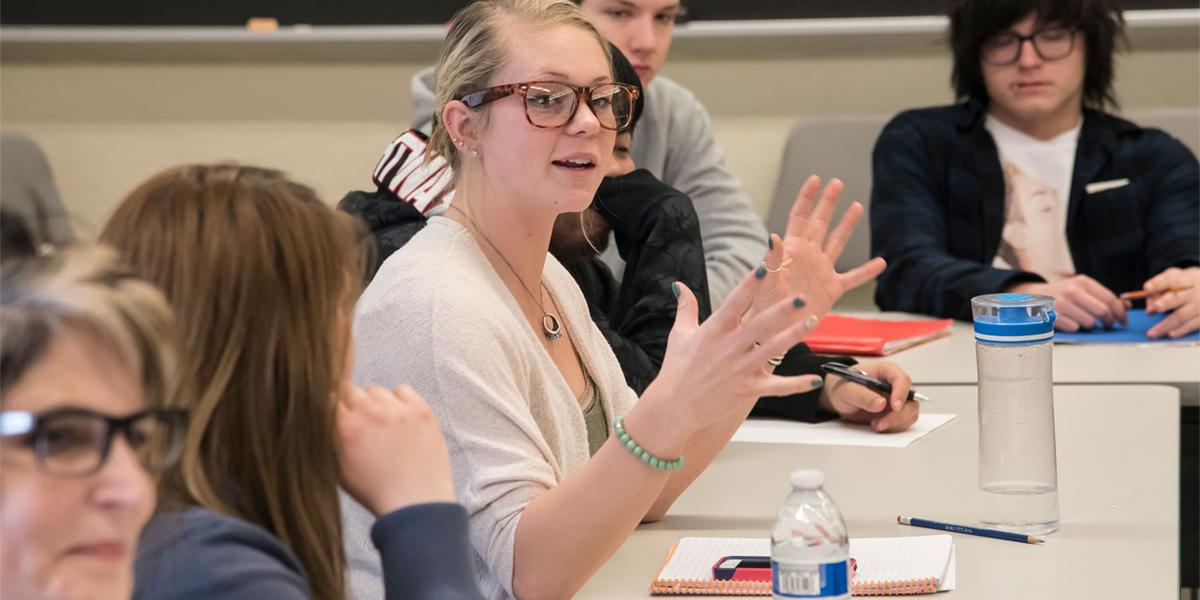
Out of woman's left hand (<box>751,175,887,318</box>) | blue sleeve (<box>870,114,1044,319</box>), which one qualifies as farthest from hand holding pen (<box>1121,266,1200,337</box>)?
woman's left hand (<box>751,175,887,318</box>)

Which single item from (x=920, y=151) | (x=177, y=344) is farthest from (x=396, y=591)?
(x=920, y=151)

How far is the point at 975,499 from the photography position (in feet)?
5.37

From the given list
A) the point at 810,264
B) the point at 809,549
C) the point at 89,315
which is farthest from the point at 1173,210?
the point at 89,315

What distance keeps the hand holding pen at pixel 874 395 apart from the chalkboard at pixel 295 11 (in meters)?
2.21

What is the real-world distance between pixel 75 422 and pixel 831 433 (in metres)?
1.41

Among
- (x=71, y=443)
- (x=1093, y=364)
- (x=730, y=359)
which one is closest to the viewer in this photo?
(x=71, y=443)

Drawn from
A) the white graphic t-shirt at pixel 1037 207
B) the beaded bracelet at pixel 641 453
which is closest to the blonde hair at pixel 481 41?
the beaded bracelet at pixel 641 453

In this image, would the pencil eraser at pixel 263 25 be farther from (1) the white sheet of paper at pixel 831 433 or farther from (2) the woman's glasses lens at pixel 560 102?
(2) the woman's glasses lens at pixel 560 102

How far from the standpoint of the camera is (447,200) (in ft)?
6.09

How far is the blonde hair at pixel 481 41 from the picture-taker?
→ 63.6 inches

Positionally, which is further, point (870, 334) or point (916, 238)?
point (916, 238)

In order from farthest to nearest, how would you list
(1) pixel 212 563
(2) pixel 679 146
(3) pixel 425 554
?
(2) pixel 679 146 → (3) pixel 425 554 → (1) pixel 212 563

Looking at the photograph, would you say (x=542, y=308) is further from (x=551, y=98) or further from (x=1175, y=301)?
(x=1175, y=301)

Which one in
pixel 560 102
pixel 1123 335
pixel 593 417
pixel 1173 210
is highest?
pixel 560 102
